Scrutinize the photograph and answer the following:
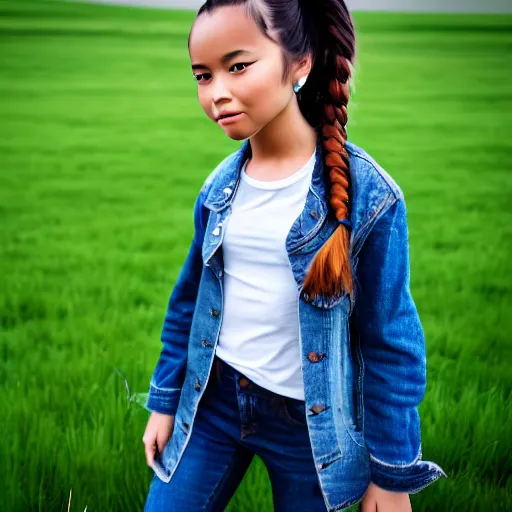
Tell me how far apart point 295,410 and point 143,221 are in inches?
66.7

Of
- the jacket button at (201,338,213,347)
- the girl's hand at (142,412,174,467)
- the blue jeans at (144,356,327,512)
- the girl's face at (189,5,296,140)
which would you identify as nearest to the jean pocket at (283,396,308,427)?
the blue jeans at (144,356,327,512)

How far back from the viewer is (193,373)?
102cm

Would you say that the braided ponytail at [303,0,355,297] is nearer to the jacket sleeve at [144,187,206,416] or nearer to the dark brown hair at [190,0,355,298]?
the dark brown hair at [190,0,355,298]

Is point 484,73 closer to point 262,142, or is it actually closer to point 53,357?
point 53,357

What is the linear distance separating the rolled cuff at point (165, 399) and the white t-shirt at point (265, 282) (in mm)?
151

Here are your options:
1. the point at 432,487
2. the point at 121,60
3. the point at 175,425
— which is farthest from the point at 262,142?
the point at 121,60

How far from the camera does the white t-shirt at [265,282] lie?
3.04 feet

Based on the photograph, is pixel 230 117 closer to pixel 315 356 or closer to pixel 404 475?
pixel 315 356

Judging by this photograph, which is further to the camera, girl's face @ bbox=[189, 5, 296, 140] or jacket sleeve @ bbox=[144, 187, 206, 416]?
jacket sleeve @ bbox=[144, 187, 206, 416]

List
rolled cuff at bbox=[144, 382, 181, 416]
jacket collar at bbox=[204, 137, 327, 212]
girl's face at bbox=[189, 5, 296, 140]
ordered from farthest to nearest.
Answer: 1. rolled cuff at bbox=[144, 382, 181, 416]
2. jacket collar at bbox=[204, 137, 327, 212]
3. girl's face at bbox=[189, 5, 296, 140]

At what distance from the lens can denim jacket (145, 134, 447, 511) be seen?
0.89 metres

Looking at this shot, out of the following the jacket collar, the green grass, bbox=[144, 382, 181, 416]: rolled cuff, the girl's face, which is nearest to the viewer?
the girl's face

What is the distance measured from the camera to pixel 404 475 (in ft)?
3.07

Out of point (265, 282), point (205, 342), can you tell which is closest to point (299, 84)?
point (265, 282)
